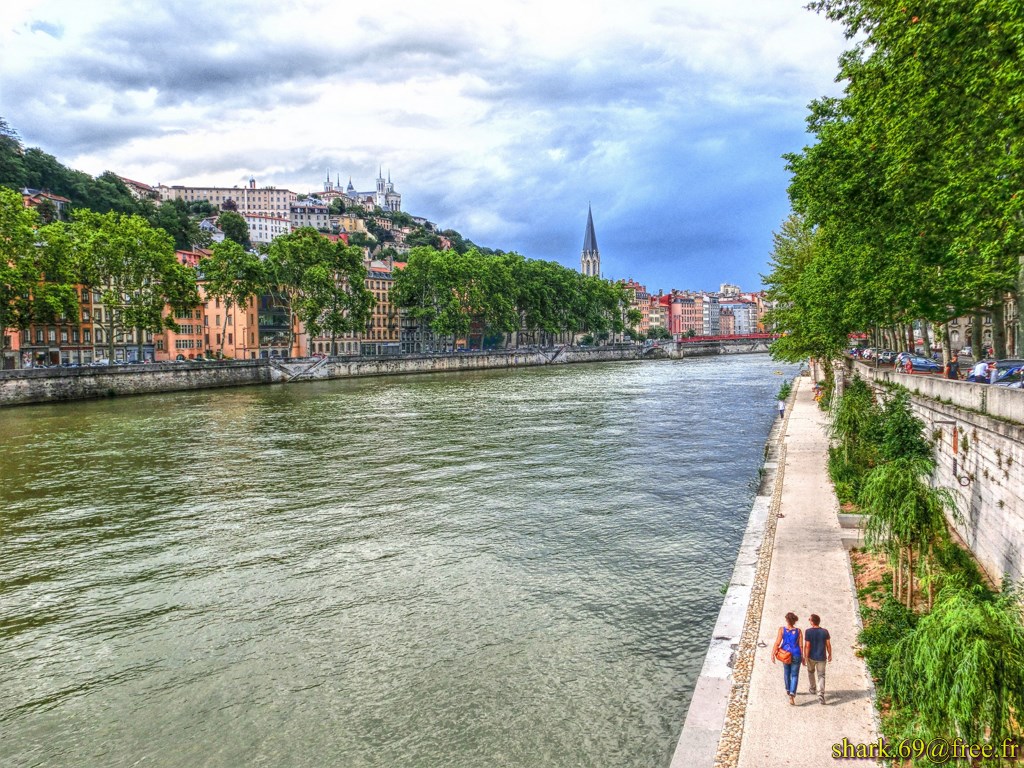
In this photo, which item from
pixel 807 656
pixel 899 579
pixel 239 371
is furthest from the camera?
pixel 239 371

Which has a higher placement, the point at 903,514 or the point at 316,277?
the point at 316,277

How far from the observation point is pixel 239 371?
83.8 metres

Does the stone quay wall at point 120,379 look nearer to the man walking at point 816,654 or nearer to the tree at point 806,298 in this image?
the tree at point 806,298

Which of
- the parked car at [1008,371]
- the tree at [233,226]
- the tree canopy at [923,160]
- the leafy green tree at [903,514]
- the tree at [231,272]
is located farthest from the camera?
the tree at [233,226]

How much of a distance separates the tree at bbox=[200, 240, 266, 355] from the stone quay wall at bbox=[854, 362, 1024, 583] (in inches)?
3188

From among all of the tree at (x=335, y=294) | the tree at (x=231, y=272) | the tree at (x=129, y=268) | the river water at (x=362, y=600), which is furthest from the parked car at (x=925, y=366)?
the tree at (x=231, y=272)

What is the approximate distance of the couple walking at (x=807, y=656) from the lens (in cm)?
1026

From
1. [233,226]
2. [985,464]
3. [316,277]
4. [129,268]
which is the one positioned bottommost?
[985,464]

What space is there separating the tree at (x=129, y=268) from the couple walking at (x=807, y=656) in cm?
7276

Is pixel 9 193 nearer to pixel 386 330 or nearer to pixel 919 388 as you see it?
pixel 919 388

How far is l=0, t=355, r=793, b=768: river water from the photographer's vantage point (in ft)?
37.2

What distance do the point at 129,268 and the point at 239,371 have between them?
17013 millimetres

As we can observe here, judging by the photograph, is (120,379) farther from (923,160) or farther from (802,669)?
(802,669)

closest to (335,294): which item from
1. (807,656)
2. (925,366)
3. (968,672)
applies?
(925,366)
